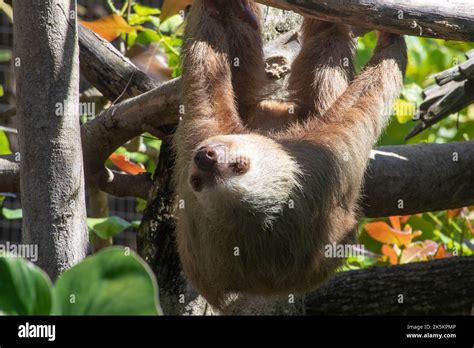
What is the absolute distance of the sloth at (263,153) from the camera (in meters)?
3.61

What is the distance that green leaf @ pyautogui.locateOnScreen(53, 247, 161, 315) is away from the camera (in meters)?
1.74

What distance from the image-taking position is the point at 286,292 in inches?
152

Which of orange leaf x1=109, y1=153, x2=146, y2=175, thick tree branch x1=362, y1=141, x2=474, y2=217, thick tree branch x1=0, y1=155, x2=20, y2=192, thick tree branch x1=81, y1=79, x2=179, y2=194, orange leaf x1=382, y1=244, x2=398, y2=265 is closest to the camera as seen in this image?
thick tree branch x1=81, y1=79, x2=179, y2=194

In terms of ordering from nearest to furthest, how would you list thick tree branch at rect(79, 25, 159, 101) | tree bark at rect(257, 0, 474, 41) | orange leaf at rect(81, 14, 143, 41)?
1. tree bark at rect(257, 0, 474, 41)
2. thick tree branch at rect(79, 25, 159, 101)
3. orange leaf at rect(81, 14, 143, 41)

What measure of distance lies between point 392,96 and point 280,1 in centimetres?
109

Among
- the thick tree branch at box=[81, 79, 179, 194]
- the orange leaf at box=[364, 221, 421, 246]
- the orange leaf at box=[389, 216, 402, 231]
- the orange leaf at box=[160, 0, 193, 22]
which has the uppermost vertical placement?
the orange leaf at box=[160, 0, 193, 22]

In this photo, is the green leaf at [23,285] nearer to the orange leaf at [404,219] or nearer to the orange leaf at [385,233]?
the orange leaf at [385,233]

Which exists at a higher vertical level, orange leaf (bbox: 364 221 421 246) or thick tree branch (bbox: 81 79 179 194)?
thick tree branch (bbox: 81 79 179 194)

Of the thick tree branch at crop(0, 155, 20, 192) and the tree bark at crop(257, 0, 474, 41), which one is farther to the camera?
the thick tree branch at crop(0, 155, 20, 192)

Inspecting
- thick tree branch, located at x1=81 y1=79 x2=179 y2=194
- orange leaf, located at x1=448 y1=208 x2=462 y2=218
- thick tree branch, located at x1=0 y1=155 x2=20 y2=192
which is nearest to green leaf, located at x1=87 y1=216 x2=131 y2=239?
thick tree branch, located at x1=81 y1=79 x2=179 y2=194

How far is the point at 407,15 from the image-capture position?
338 centimetres

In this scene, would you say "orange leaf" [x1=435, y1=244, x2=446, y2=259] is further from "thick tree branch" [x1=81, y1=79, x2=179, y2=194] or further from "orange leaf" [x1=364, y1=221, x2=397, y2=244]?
"thick tree branch" [x1=81, y1=79, x2=179, y2=194]

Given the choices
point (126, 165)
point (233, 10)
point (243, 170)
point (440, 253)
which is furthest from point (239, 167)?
point (440, 253)

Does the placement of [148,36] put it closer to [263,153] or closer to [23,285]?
[263,153]
